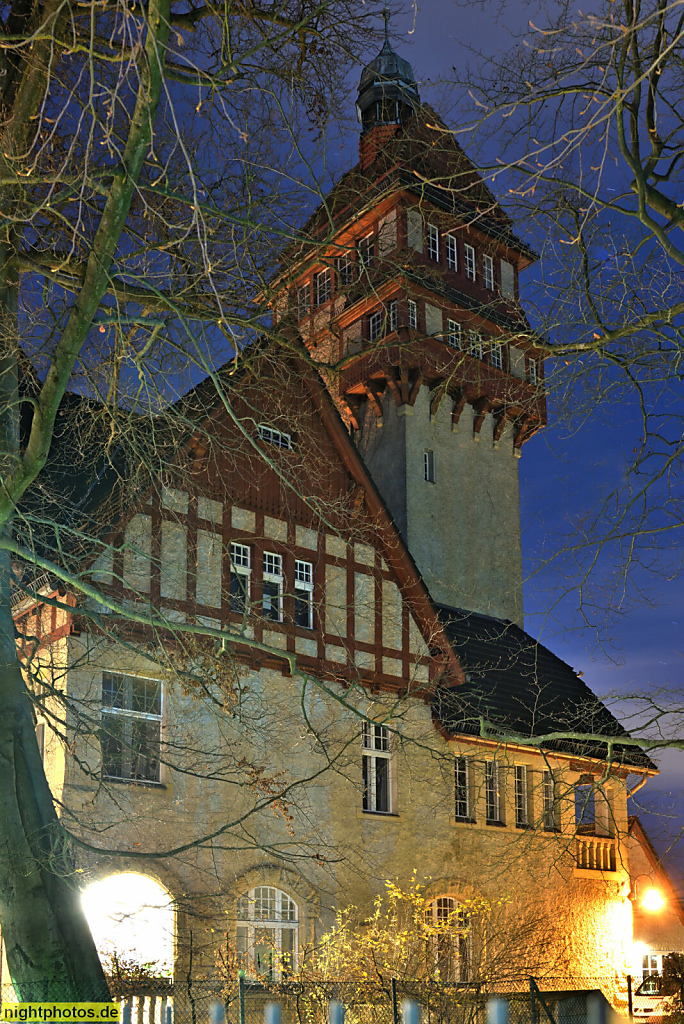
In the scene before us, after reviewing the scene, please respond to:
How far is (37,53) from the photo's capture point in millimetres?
9125

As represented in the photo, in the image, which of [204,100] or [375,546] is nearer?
[204,100]

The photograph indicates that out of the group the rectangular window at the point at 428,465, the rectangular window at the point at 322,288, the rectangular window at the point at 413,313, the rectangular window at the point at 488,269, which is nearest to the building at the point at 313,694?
the rectangular window at the point at 322,288

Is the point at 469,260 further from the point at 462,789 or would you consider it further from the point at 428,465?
the point at 462,789

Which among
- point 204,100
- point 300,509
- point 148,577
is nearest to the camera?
point 204,100

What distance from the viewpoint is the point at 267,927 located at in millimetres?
17828

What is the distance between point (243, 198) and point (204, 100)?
7.61ft

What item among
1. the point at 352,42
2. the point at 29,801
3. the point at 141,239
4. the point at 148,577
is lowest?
the point at 29,801

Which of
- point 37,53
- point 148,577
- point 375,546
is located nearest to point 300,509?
point 375,546

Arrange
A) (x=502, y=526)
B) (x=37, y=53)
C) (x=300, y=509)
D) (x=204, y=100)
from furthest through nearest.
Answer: (x=502, y=526) → (x=300, y=509) → (x=37, y=53) → (x=204, y=100)

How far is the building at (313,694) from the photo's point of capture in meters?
12.6

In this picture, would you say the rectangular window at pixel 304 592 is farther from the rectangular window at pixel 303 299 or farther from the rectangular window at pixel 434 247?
the rectangular window at pixel 434 247

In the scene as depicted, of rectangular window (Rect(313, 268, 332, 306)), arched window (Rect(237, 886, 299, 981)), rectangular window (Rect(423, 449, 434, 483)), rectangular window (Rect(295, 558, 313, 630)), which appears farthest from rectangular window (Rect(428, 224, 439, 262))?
arched window (Rect(237, 886, 299, 981))

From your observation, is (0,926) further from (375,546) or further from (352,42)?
(375,546)

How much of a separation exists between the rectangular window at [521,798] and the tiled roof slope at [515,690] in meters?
1.01
